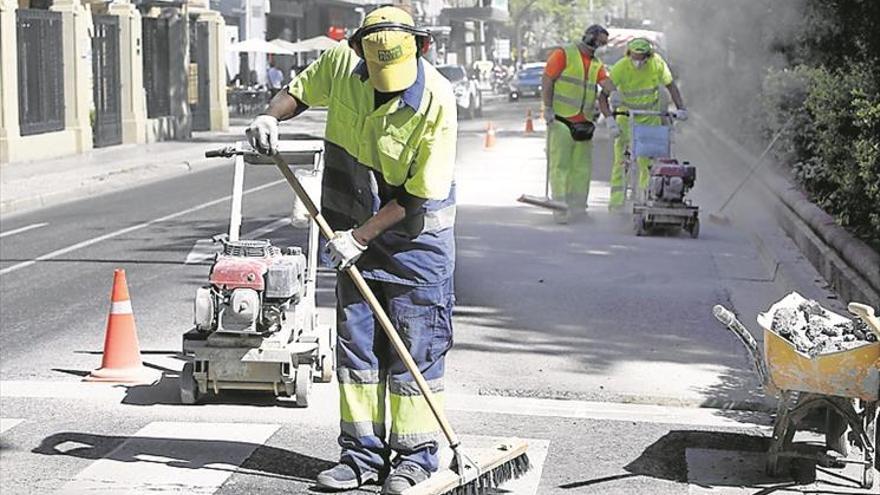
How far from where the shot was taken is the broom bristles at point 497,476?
575 cm

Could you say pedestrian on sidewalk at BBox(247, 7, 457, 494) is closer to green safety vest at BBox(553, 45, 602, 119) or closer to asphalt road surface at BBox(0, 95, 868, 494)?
asphalt road surface at BBox(0, 95, 868, 494)

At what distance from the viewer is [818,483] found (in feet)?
20.2

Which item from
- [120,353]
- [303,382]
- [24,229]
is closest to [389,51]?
[303,382]

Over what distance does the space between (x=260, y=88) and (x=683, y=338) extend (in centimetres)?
3543

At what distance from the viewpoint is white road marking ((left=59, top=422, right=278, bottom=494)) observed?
6156mm

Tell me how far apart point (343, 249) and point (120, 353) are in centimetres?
288

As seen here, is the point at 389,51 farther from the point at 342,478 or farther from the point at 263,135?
the point at 342,478

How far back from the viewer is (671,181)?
13852mm

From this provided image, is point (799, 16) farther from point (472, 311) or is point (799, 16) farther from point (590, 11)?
point (590, 11)

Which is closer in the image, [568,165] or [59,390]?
[59,390]

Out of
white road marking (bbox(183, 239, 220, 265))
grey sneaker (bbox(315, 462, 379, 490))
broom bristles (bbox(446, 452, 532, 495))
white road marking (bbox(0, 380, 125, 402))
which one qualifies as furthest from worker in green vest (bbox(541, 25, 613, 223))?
grey sneaker (bbox(315, 462, 379, 490))

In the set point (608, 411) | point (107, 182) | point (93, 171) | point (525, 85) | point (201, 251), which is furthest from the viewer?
point (525, 85)

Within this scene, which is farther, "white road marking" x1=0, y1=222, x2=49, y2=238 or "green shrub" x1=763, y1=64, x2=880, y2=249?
"white road marking" x1=0, y1=222, x2=49, y2=238

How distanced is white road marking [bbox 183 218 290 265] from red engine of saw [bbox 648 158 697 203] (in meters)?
3.83
